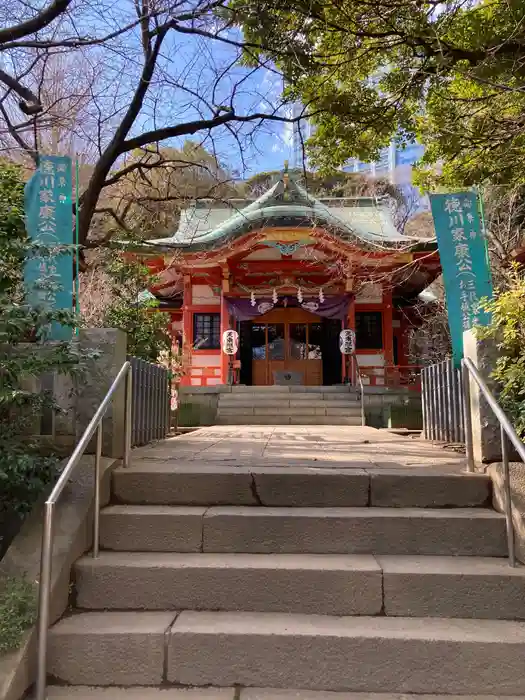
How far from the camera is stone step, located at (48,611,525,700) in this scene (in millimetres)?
2188

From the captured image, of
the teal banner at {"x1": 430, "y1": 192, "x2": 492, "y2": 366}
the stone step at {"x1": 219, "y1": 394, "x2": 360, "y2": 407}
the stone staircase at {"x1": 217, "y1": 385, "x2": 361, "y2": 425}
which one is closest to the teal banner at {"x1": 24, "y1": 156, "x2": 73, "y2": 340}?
the teal banner at {"x1": 430, "y1": 192, "x2": 492, "y2": 366}

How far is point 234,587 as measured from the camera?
2555 millimetres

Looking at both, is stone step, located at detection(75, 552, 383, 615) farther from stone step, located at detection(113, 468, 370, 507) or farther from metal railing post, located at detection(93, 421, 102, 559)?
stone step, located at detection(113, 468, 370, 507)

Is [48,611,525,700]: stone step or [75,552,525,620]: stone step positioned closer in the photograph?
[48,611,525,700]: stone step

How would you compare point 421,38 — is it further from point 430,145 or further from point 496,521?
point 496,521

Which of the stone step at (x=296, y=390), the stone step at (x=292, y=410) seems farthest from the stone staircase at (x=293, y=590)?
the stone step at (x=296, y=390)

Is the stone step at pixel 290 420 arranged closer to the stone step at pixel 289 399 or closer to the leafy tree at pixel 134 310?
the stone step at pixel 289 399

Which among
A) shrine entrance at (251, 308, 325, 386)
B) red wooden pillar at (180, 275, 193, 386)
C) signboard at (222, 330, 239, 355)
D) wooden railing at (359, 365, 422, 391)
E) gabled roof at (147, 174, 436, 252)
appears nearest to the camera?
gabled roof at (147, 174, 436, 252)

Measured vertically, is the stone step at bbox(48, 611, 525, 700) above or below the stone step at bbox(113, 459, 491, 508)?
below

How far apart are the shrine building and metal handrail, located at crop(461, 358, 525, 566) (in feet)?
28.7

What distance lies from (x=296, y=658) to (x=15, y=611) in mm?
1358

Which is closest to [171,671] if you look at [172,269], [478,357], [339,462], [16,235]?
[339,462]

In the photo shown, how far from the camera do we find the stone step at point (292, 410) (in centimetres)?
1096

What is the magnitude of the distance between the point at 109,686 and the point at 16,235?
3.13 meters
